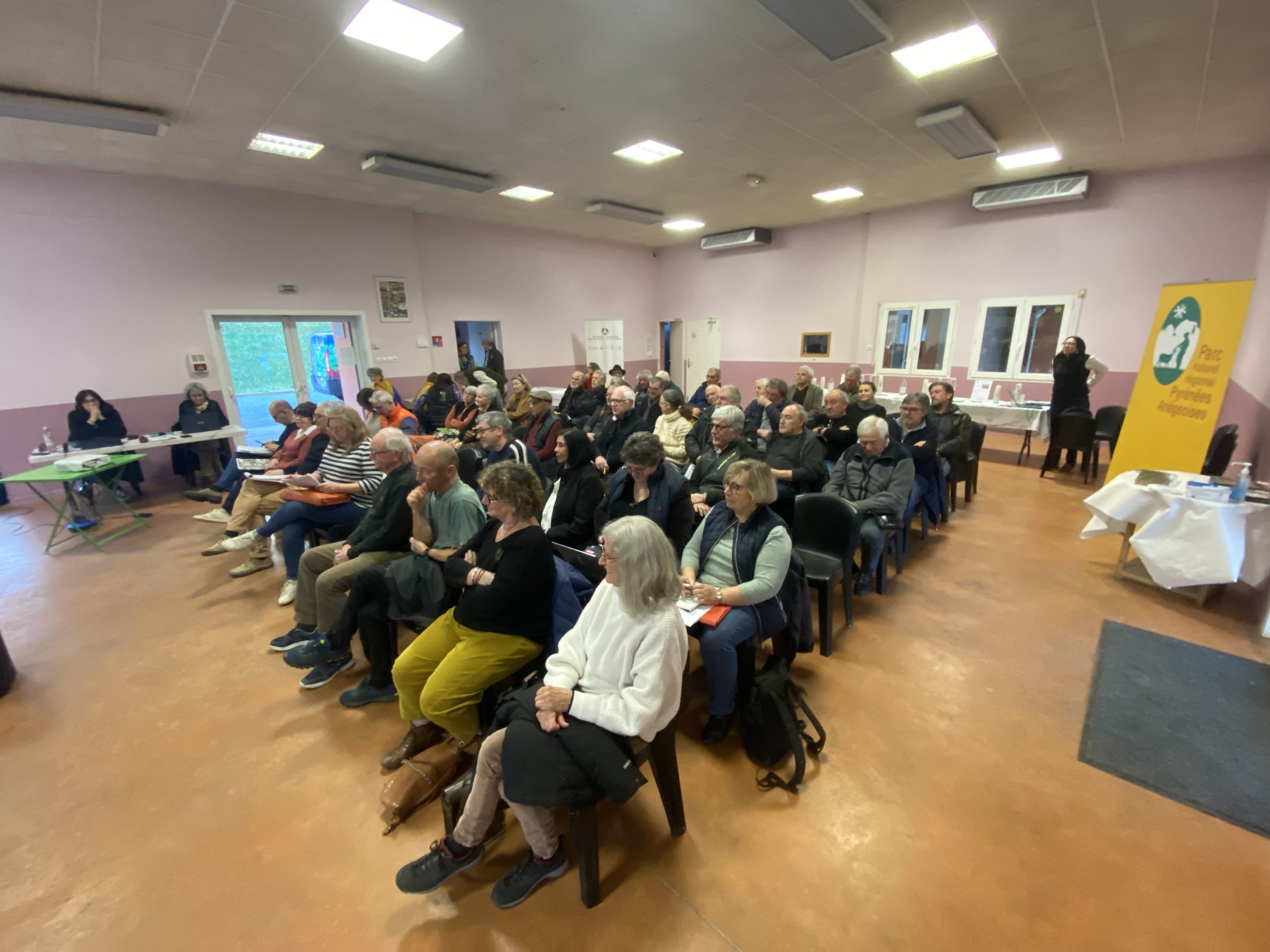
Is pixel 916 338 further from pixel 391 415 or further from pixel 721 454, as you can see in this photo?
pixel 391 415

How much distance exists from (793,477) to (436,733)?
8.83 feet

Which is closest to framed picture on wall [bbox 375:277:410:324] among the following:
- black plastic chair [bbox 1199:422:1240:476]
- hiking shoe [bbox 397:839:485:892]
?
hiking shoe [bbox 397:839:485:892]

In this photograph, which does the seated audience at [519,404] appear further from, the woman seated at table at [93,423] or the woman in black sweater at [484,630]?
the woman seated at table at [93,423]

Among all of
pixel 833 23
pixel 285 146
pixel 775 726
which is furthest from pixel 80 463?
pixel 833 23

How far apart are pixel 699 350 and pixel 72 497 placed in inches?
412

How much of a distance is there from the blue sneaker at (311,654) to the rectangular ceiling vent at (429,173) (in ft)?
17.3

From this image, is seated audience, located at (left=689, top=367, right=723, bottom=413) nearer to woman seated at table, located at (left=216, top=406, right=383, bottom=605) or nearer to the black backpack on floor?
woman seated at table, located at (left=216, top=406, right=383, bottom=605)

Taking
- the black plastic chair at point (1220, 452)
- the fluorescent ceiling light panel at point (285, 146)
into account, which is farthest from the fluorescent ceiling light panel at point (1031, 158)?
the fluorescent ceiling light panel at point (285, 146)

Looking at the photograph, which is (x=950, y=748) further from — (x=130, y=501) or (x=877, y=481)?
(x=130, y=501)

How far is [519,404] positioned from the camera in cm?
617

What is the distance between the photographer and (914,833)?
6.26 ft

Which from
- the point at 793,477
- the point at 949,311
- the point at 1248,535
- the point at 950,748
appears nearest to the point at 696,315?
the point at 949,311

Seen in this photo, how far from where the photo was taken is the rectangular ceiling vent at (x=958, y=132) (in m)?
4.58

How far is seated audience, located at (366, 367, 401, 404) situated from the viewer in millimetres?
6879
